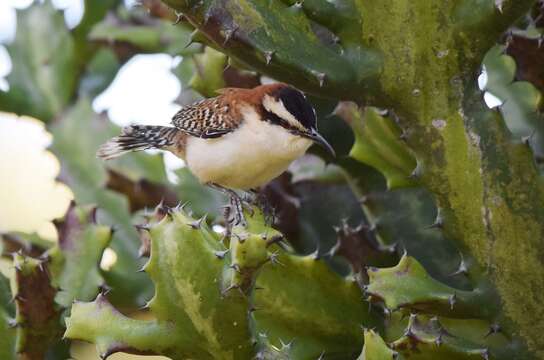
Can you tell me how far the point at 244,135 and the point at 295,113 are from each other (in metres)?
0.24

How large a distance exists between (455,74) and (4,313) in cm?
118

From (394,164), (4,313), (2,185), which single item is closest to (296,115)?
(394,164)

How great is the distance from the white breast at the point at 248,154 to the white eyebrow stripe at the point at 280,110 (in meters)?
0.03

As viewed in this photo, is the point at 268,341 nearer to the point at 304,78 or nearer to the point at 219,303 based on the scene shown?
the point at 219,303

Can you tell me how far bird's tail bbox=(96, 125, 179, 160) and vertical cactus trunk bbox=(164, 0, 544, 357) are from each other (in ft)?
3.13

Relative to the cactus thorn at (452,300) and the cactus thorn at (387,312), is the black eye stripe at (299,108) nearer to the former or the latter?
the cactus thorn at (387,312)

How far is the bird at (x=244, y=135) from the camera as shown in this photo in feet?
8.88

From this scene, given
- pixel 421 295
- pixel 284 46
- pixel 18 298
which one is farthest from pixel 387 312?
pixel 18 298

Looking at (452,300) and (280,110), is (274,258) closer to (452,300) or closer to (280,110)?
(452,300)

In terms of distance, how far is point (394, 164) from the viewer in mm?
2631

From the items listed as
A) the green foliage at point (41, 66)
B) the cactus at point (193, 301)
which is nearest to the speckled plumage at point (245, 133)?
the cactus at point (193, 301)

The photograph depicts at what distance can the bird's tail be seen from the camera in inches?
125

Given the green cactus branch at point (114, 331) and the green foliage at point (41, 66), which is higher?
the green cactus branch at point (114, 331)

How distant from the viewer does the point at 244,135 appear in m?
2.89
